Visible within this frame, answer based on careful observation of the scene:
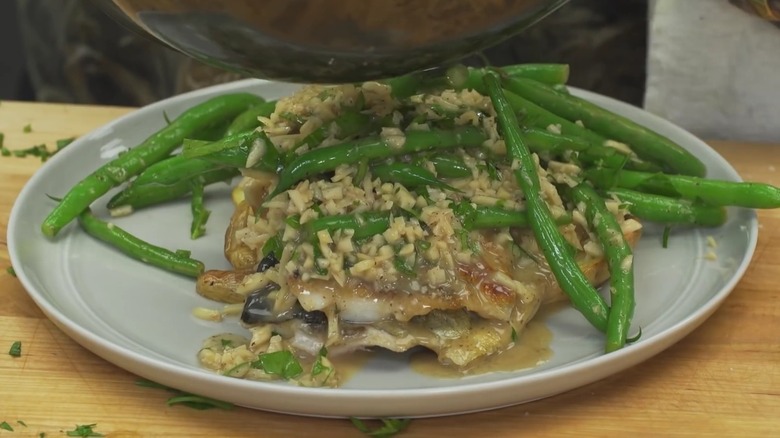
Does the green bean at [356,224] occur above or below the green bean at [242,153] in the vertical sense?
below

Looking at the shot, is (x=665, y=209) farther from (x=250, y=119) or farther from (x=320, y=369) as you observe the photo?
(x=250, y=119)

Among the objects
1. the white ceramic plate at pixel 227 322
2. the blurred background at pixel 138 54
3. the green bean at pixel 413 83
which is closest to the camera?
the white ceramic plate at pixel 227 322

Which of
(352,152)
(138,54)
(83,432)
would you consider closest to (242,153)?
(352,152)

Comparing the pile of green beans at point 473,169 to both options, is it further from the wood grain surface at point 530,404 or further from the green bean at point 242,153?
the wood grain surface at point 530,404

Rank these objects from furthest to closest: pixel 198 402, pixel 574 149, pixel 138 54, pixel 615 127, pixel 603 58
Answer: pixel 138 54 < pixel 603 58 < pixel 615 127 < pixel 574 149 < pixel 198 402

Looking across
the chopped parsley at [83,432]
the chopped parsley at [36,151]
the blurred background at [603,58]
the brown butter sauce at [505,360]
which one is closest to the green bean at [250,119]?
the blurred background at [603,58]

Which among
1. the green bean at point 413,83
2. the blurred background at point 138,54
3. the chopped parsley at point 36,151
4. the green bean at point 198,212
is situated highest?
the green bean at point 413,83
